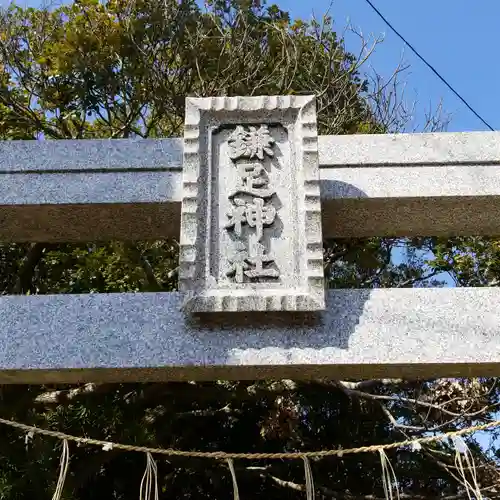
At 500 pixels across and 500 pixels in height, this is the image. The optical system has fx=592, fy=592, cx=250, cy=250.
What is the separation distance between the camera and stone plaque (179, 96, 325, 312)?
2432mm

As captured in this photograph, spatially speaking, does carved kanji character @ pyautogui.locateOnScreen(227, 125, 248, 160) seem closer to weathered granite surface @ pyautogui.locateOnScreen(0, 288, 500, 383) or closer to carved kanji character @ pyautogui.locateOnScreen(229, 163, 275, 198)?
carved kanji character @ pyautogui.locateOnScreen(229, 163, 275, 198)

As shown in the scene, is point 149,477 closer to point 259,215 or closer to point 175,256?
point 259,215

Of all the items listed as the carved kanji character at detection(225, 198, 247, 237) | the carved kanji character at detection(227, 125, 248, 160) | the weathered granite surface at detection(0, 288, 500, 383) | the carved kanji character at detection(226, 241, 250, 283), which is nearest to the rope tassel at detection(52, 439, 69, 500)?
the weathered granite surface at detection(0, 288, 500, 383)

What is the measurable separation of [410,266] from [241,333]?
13.2 ft

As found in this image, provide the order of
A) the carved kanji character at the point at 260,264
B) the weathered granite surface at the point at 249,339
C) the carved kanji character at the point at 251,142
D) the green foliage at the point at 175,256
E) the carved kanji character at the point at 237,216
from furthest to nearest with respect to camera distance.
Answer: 1. the green foliage at the point at 175,256
2. the carved kanji character at the point at 251,142
3. the carved kanji character at the point at 237,216
4. the carved kanji character at the point at 260,264
5. the weathered granite surface at the point at 249,339

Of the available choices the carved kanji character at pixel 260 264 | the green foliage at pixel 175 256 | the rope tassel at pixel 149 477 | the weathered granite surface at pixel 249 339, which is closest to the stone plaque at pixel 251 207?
the carved kanji character at pixel 260 264

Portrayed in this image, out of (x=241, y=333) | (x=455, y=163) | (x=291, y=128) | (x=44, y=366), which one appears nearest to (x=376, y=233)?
(x=455, y=163)

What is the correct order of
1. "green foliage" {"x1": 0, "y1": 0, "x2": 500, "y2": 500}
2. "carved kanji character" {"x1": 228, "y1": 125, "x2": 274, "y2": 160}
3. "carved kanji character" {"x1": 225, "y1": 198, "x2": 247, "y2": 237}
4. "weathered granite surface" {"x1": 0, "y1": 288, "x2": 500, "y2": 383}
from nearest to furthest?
1. "weathered granite surface" {"x1": 0, "y1": 288, "x2": 500, "y2": 383}
2. "carved kanji character" {"x1": 225, "y1": 198, "x2": 247, "y2": 237}
3. "carved kanji character" {"x1": 228, "y1": 125, "x2": 274, "y2": 160}
4. "green foliage" {"x1": 0, "y1": 0, "x2": 500, "y2": 500}

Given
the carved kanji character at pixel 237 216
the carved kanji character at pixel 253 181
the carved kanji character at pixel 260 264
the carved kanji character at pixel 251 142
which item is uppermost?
the carved kanji character at pixel 251 142

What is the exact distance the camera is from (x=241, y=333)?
95.1 inches

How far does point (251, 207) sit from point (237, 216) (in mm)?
77

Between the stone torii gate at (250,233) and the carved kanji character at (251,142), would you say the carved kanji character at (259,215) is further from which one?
the carved kanji character at (251,142)

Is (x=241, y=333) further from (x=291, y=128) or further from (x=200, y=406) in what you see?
(x=200, y=406)

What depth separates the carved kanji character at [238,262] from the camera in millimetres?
2473
